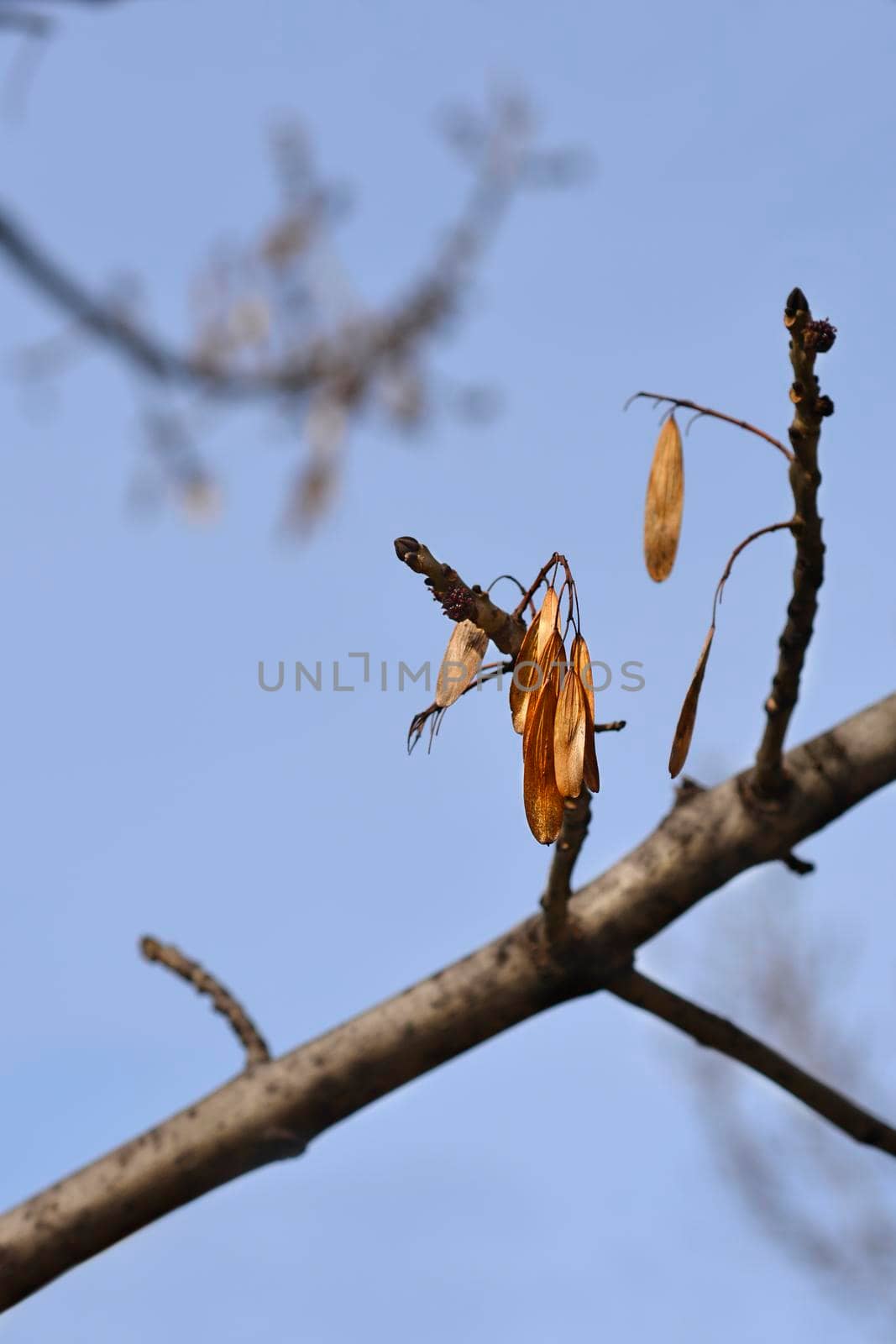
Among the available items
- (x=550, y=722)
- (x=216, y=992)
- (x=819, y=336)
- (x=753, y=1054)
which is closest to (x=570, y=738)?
(x=550, y=722)

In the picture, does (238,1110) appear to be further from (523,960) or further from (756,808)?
(756,808)

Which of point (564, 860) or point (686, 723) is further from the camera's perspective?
point (564, 860)

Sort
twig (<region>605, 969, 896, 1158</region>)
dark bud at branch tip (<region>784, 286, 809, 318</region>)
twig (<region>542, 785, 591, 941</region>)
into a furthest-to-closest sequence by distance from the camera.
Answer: twig (<region>605, 969, 896, 1158</region>) → twig (<region>542, 785, 591, 941</region>) → dark bud at branch tip (<region>784, 286, 809, 318</region>)

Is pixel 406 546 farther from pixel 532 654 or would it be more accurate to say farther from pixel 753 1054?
pixel 753 1054

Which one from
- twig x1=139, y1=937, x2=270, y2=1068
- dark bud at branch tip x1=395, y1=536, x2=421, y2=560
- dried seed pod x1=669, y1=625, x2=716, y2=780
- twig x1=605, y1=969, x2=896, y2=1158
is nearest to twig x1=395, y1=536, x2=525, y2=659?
dark bud at branch tip x1=395, y1=536, x2=421, y2=560

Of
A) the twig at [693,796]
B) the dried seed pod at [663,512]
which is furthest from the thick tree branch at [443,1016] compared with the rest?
the dried seed pod at [663,512]

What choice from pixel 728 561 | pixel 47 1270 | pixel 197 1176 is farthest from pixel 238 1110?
pixel 728 561

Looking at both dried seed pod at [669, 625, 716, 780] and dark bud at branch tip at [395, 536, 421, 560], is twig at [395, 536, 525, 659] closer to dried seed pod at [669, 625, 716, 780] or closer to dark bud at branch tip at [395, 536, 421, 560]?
dark bud at branch tip at [395, 536, 421, 560]
